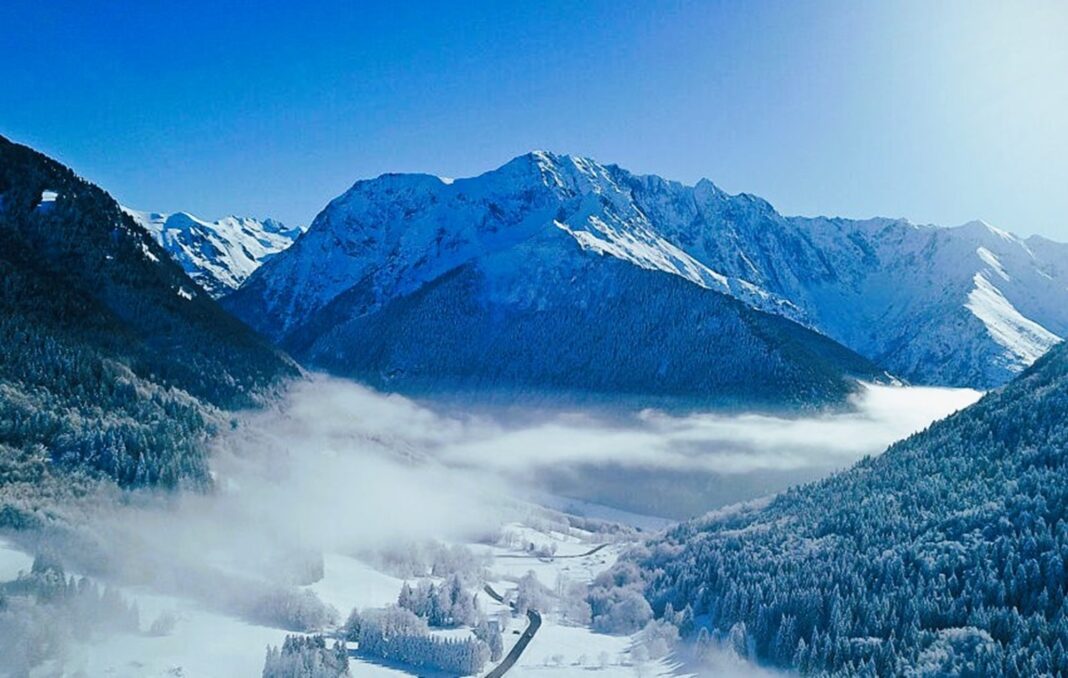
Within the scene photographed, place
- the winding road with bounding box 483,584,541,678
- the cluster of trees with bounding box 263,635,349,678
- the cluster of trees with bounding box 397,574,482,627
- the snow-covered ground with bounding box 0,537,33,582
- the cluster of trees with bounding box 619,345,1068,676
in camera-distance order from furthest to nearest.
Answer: the cluster of trees with bounding box 397,574,482,627 → the winding road with bounding box 483,584,541,678 → the cluster of trees with bounding box 263,635,349,678 → the cluster of trees with bounding box 619,345,1068,676 → the snow-covered ground with bounding box 0,537,33,582

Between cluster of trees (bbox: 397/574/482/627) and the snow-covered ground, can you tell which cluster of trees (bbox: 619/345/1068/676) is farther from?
the snow-covered ground

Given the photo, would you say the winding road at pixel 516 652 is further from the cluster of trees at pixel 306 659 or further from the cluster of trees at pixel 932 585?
the cluster of trees at pixel 932 585

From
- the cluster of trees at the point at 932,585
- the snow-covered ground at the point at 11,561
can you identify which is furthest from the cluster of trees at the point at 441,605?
the snow-covered ground at the point at 11,561

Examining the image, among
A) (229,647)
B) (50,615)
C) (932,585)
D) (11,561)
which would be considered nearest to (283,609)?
(229,647)

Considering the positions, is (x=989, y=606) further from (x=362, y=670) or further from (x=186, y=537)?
(x=186, y=537)

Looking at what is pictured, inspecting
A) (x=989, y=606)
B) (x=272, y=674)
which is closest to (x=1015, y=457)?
(x=989, y=606)

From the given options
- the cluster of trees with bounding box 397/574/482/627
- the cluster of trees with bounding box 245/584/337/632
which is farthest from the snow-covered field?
the cluster of trees with bounding box 397/574/482/627

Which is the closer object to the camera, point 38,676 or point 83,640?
point 38,676
